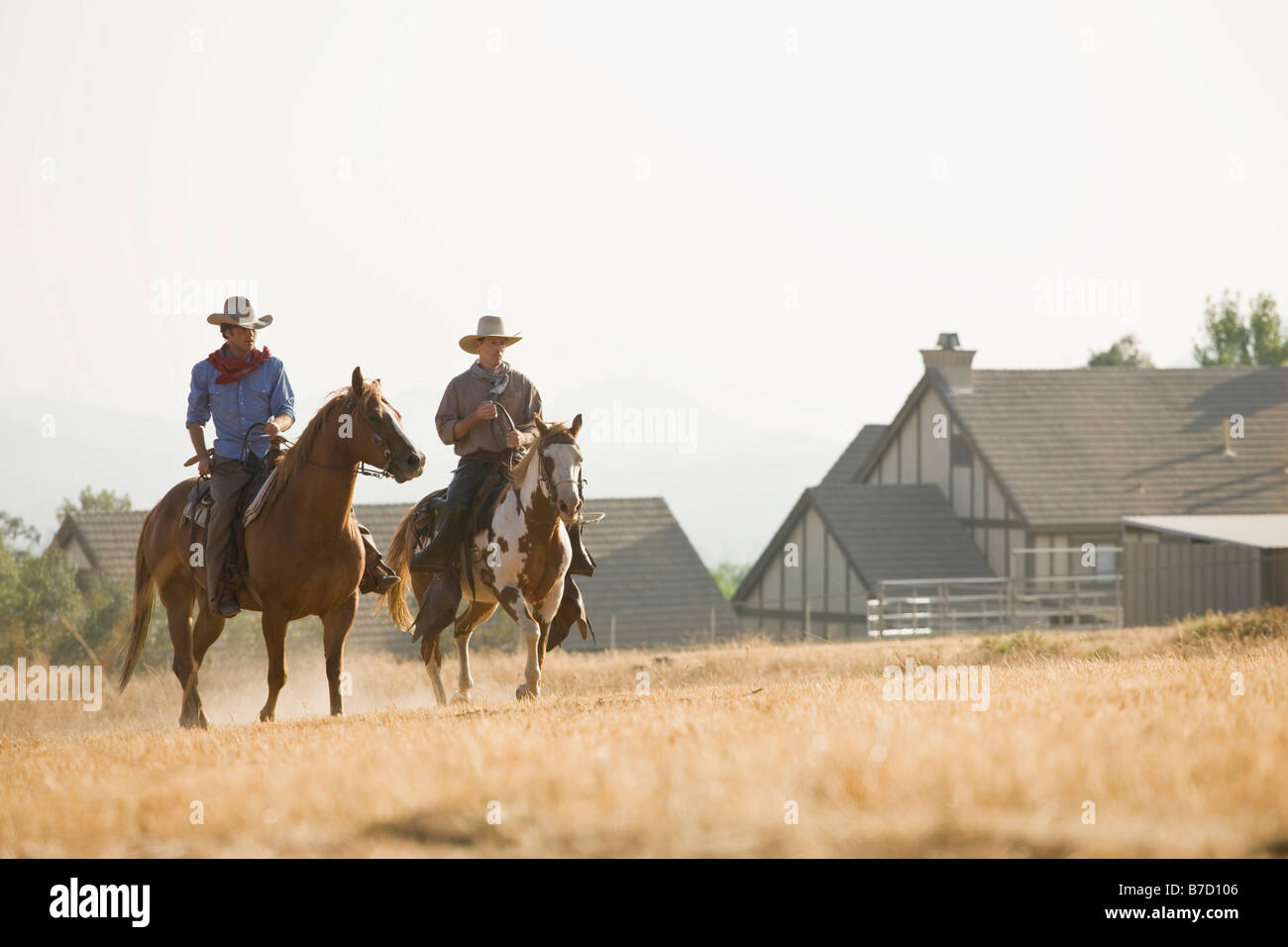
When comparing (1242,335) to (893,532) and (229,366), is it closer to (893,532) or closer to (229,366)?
(893,532)

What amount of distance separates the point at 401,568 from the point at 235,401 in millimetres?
3345

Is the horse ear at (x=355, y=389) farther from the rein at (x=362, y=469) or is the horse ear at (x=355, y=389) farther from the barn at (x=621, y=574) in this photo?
the barn at (x=621, y=574)

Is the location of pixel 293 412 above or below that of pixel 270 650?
above

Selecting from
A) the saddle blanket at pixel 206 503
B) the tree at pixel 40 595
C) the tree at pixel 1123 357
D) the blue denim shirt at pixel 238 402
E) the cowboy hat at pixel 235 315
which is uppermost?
the tree at pixel 1123 357

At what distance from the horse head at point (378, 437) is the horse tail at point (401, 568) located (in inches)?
105

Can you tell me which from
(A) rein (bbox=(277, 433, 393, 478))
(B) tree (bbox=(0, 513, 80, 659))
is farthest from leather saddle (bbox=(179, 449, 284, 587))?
(B) tree (bbox=(0, 513, 80, 659))

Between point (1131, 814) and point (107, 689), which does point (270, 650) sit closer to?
point (1131, 814)

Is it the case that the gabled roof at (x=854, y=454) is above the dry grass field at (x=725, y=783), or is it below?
above

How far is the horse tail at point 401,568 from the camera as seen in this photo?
1517 centimetres

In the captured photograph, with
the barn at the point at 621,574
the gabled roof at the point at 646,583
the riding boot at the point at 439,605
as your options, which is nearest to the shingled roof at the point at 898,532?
the barn at the point at 621,574

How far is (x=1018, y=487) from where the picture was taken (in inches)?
1909
